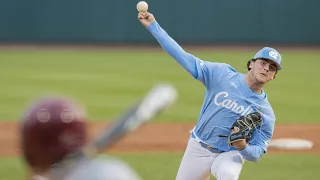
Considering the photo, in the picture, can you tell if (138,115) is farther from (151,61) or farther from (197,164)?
(151,61)

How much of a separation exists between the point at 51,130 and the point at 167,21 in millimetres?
25445

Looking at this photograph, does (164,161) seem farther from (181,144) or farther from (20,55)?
(20,55)

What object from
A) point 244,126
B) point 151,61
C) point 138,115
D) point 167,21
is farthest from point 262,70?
point 167,21

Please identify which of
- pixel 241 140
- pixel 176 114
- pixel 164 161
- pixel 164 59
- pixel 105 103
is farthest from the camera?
pixel 164 59

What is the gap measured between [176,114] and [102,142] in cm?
1140

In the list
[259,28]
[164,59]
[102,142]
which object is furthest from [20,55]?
[102,142]

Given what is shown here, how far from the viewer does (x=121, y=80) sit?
1777cm

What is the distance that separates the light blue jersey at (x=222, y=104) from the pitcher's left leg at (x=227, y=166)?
68 mm

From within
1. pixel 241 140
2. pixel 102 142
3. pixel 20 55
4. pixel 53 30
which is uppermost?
pixel 53 30

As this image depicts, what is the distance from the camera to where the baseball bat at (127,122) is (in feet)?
5.08

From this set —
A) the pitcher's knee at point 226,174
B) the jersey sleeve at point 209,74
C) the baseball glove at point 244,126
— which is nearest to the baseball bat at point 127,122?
the baseball glove at point 244,126

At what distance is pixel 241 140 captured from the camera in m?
5.32

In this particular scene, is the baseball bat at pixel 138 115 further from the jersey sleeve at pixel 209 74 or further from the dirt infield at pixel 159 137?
the dirt infield at pixel 159 137

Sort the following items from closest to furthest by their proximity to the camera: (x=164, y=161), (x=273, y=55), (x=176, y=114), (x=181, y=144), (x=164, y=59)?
1. (x=273, y=55)
2. (x=164, y=161)
3. (x=181, y=144)
4. (x=176, y=114)
5. (x=164, y=59)
